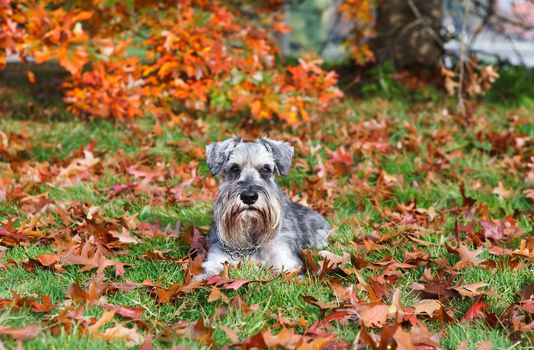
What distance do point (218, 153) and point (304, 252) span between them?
3.76ft

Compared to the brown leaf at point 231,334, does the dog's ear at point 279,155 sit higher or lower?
higher

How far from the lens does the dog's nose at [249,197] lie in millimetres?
4617

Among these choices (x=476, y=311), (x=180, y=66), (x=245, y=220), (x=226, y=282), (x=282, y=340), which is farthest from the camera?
(x=180, y=66)

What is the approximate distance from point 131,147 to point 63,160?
3.44ft

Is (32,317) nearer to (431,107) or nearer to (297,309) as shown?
(297,309)

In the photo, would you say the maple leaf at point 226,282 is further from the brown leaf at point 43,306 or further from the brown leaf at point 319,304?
the brown leaf at point 43,306


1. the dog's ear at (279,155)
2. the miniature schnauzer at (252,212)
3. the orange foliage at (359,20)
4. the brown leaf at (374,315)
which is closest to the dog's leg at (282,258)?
the miniature schnauzer at (252,212)

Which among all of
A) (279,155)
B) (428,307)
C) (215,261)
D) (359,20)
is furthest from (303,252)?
(359,20)

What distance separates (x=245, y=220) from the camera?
474 cm

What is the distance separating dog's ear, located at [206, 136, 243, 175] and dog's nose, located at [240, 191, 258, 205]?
61 centimetres

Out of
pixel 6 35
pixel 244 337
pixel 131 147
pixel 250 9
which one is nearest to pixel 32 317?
pixel 244 337

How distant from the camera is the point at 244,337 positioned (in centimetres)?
370

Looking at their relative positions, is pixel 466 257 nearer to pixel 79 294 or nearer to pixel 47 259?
pixel 79 294

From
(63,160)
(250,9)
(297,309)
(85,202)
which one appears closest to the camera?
(297,309)
